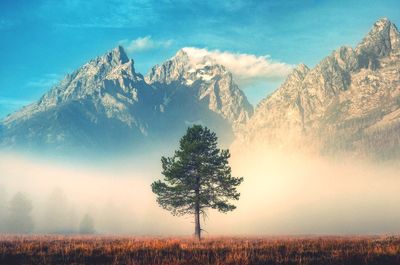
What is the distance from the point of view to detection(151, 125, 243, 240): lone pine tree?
148 feet

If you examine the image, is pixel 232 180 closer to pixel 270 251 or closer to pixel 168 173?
pixel 168 173

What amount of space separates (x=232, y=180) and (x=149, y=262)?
30.4m

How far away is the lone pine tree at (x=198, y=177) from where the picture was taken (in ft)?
148

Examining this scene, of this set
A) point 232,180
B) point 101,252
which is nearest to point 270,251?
point 101,252

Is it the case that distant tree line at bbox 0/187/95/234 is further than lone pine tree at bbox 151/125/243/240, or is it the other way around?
distant tree line at bbox 0/187/95/234

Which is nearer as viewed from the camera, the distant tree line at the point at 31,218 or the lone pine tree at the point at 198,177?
the lone pine tree at the point at 198,177

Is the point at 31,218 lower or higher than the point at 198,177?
lower

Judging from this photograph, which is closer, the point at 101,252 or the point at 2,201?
the point at 101,252

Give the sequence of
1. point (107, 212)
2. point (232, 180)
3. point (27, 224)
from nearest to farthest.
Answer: point (232, 180)
point (27, 224)
point (107, 212)

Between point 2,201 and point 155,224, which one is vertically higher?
point 2,201

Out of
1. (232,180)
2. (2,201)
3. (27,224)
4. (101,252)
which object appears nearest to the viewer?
(101,252)

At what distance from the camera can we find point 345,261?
51.1 feet

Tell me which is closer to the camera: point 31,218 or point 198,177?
point 198,177

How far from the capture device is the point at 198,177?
45.9 metres
